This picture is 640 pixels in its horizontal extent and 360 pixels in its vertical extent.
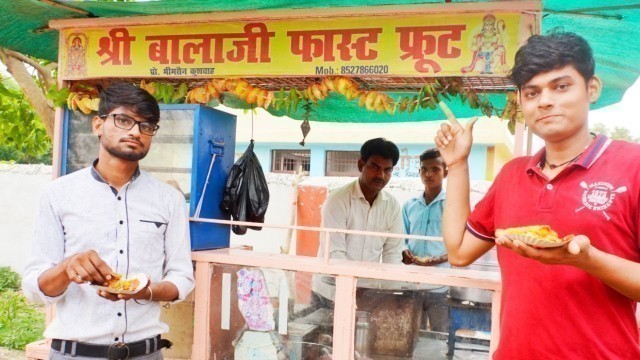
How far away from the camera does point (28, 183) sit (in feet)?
29.7

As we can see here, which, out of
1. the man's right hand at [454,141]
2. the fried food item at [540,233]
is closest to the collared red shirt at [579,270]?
the fried food item at [540,233]

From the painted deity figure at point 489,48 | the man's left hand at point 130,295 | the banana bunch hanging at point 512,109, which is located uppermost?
the painted deity figure at point 489,48

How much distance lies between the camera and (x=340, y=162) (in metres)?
15.2

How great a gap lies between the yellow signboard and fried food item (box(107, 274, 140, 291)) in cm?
141

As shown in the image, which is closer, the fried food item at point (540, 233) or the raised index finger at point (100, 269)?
the fried food item at point (540, 233)

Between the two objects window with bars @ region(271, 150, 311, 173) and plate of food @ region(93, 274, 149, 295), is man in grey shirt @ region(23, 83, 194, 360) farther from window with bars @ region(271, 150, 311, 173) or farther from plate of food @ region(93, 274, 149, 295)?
window with bars @ region(271, 150, 311, 173)

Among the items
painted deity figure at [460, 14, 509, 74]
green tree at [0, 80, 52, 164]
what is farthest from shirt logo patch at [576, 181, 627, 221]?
green tree at [0, 80, 52, 164]

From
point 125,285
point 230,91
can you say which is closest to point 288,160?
point 230,91

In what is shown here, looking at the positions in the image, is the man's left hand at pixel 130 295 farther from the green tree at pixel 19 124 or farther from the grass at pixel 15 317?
the grass at pixel 15 317

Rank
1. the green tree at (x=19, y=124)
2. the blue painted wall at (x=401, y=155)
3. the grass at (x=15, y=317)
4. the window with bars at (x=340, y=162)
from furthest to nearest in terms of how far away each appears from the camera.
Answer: the window with bars at (x=340, y=162)
the blue painted wall at (x=401, y=155)
the grass at (x=15, y=317)
the green tree at (x=19, y=124)

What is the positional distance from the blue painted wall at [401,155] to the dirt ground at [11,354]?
9.36 meters

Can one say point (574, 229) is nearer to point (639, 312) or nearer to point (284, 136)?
point (639, 312)

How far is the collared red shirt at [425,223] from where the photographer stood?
178 inches

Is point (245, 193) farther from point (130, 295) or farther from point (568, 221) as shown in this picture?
point (568, 221)
